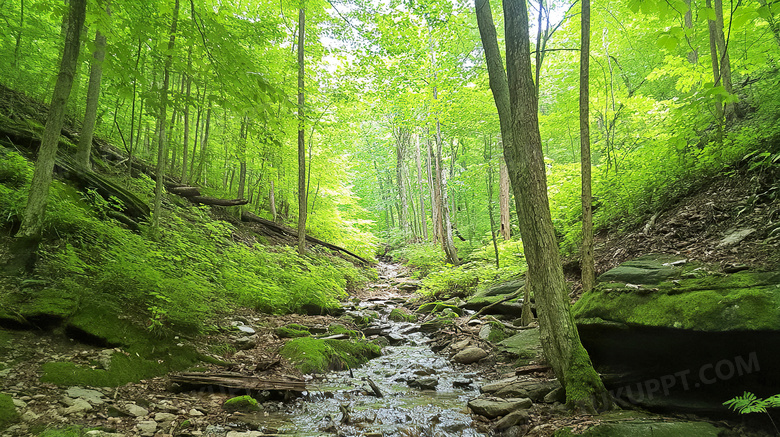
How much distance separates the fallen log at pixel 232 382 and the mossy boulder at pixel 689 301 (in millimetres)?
3969

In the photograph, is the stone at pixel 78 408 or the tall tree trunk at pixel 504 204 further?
the tall tree trunk at pixel 504 204

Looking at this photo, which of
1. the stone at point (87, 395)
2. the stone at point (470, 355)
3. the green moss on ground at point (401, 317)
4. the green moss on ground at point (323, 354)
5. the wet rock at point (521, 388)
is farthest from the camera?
the green moss on ground at point (401, 317)

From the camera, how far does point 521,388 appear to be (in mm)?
4758

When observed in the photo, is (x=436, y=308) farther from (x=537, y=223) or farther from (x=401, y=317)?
(x=537, y=223)

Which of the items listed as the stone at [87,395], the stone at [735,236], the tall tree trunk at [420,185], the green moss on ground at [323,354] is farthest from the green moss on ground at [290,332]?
the tall tree trunk at [420,185]

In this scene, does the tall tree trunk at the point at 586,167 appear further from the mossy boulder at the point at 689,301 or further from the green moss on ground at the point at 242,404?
the green moss on ground at the point at 242,404

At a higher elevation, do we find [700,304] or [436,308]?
[700,304]

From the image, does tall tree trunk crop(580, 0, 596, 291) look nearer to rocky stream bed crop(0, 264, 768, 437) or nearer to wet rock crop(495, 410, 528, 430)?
rocky stream bed crop(0, 264, 768, 437)

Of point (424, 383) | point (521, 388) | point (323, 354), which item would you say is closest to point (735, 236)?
point (521, 388)

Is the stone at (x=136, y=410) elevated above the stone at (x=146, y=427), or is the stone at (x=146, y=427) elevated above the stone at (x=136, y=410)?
the stone at (x=136, y=410)

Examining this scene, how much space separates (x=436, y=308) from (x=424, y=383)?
5.47 m

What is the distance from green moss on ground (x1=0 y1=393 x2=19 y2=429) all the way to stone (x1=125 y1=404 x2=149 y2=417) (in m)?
0.79

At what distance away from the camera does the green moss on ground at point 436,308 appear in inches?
402

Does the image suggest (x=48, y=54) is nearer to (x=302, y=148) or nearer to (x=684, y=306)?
(x=302, y=148)
